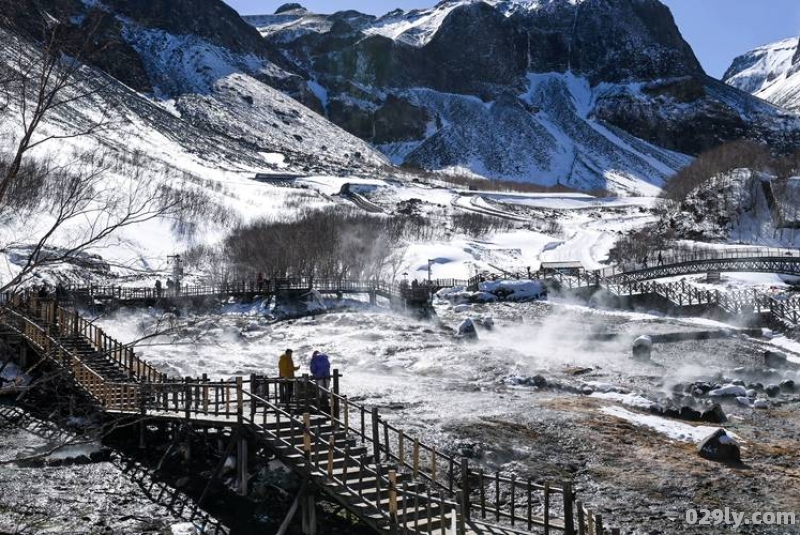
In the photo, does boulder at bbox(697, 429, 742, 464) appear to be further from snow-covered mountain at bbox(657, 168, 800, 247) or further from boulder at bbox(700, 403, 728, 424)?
snow-covered mountain at bbox(657, 168, 800, 247)

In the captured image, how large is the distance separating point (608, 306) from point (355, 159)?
120191mm

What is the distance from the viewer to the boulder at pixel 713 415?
23453 mm

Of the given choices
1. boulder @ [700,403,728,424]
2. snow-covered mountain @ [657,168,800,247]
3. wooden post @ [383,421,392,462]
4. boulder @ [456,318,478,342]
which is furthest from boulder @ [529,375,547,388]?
snow-covered mountain @ [657,168,800,247]

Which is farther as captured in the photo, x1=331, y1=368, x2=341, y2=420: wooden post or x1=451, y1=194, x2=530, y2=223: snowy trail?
x1=451, y1=194, x2=530, y2=223: snowy trail

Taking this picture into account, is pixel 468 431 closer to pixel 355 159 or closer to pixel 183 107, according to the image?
pixel 355 159

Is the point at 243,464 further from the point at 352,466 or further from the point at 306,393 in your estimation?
the point at 352,466

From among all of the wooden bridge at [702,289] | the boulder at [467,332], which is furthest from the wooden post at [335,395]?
the wooden bridge at [702,289]

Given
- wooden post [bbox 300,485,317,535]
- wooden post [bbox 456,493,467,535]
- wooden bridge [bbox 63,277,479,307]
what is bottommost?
wooden post [bbox 300,485,317,535]

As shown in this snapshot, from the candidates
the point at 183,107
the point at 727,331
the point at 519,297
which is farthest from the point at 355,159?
the point at 727,331

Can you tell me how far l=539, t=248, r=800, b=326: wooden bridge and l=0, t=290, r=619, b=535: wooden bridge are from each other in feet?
106

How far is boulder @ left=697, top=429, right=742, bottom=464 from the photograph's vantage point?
18.8m

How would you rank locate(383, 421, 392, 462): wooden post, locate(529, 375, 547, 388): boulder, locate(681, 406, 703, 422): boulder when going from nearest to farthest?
locate(383, 421, 392, 462): wooden post → locate(681, 406, 703, 422): boulder → locate(529, 375, 547, 388): boulder

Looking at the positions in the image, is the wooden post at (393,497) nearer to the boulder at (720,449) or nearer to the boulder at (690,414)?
the boulder at (720,449)

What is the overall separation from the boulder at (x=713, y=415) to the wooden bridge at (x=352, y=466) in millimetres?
9071
